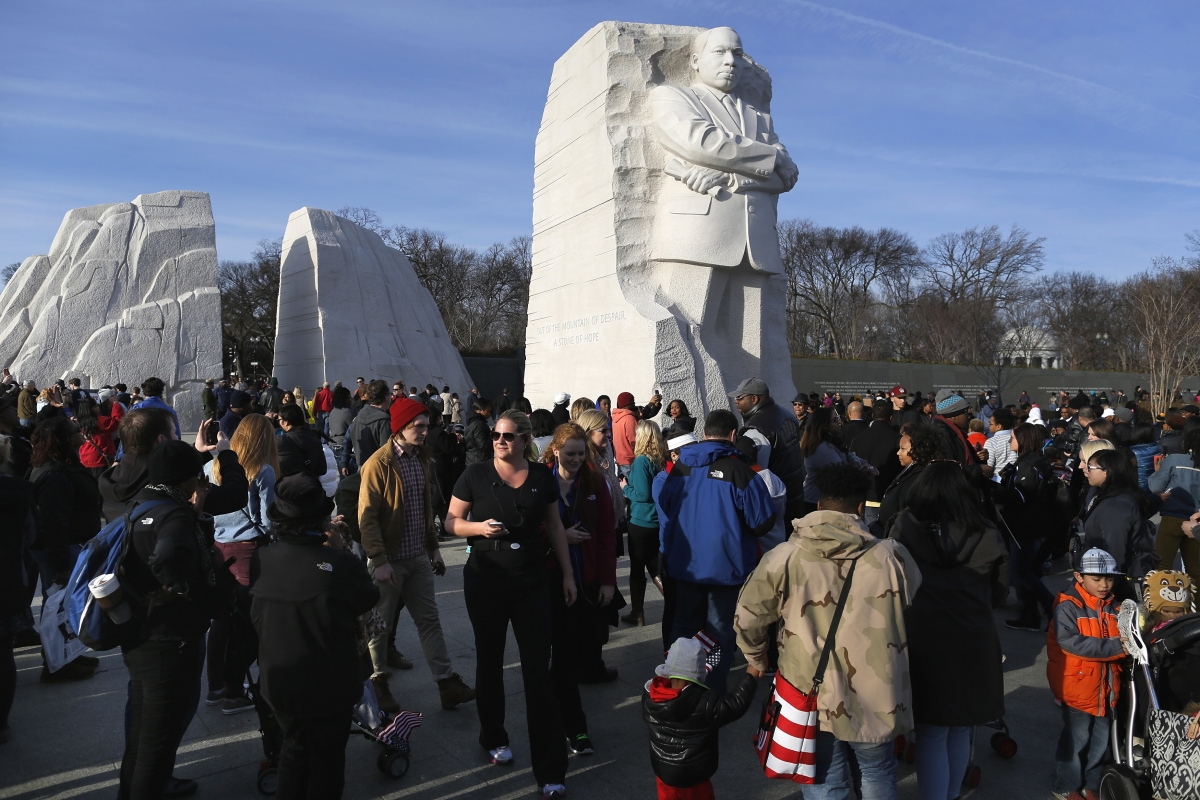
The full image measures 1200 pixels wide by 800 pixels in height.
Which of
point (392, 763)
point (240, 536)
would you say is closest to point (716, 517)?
point (392, 763)

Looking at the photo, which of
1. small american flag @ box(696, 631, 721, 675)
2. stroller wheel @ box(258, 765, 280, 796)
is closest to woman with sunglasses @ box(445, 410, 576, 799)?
small american flag @ box(696, 631, 721, 675)

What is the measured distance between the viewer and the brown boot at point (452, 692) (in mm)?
3992

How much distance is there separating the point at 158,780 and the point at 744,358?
30.1 feet

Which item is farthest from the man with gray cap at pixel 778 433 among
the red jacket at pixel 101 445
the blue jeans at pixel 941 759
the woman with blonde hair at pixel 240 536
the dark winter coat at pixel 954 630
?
the red jacket at pixel 101 445

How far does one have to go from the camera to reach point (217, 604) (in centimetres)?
292

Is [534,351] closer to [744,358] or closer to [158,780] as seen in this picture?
[744,358]

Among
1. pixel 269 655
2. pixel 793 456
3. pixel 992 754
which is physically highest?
pixel 793 456

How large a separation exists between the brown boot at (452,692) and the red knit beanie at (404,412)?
1.31m

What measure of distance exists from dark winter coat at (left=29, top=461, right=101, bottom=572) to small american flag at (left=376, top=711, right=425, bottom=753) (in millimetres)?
2489

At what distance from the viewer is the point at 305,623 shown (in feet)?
8.29

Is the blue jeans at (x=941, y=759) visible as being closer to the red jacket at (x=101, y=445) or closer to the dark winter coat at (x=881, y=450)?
the dark winter coat at (x=881, y=450)

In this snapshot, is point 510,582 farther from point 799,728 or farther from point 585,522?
point 799,728

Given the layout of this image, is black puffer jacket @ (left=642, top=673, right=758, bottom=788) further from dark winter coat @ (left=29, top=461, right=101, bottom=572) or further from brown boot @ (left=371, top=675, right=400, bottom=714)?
dark winter coat @ (left=29, top=461, right=101, bottom=572)

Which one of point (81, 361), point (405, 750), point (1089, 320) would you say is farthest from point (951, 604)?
point (1089, 320)
